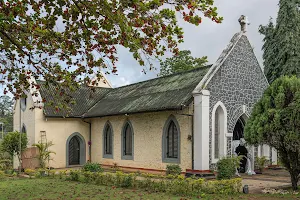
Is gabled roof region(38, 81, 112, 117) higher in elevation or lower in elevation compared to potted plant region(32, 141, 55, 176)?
higher

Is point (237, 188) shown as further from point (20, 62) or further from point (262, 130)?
point (20, 62)

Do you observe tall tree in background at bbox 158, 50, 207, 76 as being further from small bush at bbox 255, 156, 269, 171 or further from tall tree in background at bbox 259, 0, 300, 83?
small bush at bbox 255, 156, 269, 171

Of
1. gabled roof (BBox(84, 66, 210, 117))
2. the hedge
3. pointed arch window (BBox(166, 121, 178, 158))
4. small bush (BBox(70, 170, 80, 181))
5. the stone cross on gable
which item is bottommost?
small bush (BBox(70, 170, 80, 181))

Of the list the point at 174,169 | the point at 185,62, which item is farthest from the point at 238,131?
the point at 185,62

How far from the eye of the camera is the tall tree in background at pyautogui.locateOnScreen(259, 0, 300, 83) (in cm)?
3180

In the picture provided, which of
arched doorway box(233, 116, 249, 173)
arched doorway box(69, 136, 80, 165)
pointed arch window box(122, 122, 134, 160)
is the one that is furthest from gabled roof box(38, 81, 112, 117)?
arched doorway box(233, 116, 249, 173)

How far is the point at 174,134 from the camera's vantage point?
19469mm

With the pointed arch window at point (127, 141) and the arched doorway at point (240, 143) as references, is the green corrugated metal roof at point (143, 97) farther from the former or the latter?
the arched doorway at point (240, 143)

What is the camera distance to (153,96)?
21438mm

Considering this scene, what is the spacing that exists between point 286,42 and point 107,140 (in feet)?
58.6

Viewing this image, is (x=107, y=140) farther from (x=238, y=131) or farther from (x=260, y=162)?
(x=260, y=162)

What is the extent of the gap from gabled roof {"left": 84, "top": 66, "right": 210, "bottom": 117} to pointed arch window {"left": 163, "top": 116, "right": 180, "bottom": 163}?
122 cm

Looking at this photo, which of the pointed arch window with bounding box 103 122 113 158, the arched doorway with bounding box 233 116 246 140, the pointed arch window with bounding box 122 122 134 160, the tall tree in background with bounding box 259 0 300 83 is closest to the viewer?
the arched doorway with bounding box 233 116 246 140

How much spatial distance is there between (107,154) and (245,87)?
1025 cm
